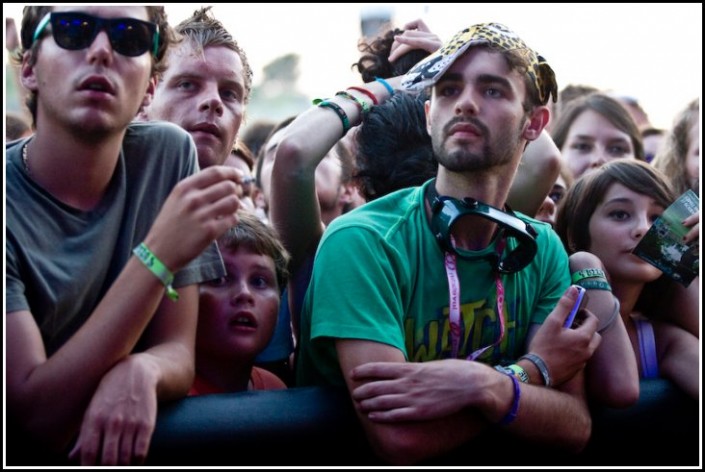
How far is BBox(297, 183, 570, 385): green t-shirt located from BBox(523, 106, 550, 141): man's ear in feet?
1.26

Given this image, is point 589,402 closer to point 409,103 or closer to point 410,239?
point 410,239

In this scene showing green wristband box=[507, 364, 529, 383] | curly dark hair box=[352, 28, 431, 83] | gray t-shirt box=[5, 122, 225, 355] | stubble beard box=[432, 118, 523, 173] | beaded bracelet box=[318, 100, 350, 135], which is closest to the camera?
gray t-shirt box=[5, 122, 225, 355]

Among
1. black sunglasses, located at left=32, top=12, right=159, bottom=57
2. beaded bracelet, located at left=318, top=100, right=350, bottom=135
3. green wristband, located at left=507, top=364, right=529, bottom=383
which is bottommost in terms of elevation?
green wristband, located at left=507, top=364, right=529, bottom=383

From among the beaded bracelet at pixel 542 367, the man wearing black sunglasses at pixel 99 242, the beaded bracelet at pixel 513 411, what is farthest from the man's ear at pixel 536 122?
the man wearing black sunglasses at pixel 99 242

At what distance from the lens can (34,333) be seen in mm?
2469

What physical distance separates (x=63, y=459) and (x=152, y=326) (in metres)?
0.43

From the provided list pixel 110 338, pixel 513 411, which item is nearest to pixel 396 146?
pixel 513 411

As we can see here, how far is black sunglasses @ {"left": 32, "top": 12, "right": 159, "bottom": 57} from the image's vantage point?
2.59 m

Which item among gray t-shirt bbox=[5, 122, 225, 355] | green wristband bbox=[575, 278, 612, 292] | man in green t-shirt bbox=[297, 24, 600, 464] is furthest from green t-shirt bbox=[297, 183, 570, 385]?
gray t-shirt bbox=[5, 122, 225, 355]

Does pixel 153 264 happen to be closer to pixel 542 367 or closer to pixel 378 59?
pixel 542 367

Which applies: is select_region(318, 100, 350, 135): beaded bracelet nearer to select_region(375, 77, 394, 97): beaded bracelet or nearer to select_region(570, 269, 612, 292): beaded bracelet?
select_region(375, 77, 394, 97): beaded bracelet

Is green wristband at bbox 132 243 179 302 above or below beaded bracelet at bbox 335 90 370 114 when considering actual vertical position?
below

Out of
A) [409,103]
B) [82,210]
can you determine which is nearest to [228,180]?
[82,210]

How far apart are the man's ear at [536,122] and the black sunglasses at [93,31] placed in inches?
51.8
